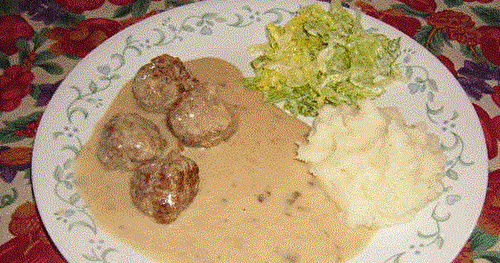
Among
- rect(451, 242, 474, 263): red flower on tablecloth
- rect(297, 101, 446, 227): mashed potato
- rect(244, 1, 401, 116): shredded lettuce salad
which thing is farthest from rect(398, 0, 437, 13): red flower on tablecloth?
rect(451, 242, 474, 263): red flower on tablecloth

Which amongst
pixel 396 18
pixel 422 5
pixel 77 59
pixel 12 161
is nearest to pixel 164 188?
pixel 12 161

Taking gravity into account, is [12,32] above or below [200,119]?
below

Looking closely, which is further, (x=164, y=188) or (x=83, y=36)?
(x=83, y=36)

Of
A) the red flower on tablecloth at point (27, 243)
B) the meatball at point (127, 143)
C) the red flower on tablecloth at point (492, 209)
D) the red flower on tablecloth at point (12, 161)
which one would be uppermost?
the meatball at point (127, 143)

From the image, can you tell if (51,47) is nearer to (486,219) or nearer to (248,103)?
(248,103)

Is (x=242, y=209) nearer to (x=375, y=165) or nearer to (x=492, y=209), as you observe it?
(x=375, y=165)

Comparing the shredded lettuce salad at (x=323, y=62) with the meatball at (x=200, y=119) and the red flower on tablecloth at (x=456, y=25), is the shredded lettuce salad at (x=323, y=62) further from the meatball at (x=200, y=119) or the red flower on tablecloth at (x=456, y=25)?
the red flower on tablecloth at (x=456, y=25)

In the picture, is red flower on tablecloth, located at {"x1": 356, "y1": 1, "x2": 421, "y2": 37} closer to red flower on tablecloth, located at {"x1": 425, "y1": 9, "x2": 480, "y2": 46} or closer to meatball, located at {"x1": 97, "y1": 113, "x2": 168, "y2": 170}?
red flower on tablecloth, located at {"x1": 425, "y1": 9, "x2": 480, "y2": 46}

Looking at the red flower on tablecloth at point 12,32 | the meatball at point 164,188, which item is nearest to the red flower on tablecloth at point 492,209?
the meatball at point 164,188
